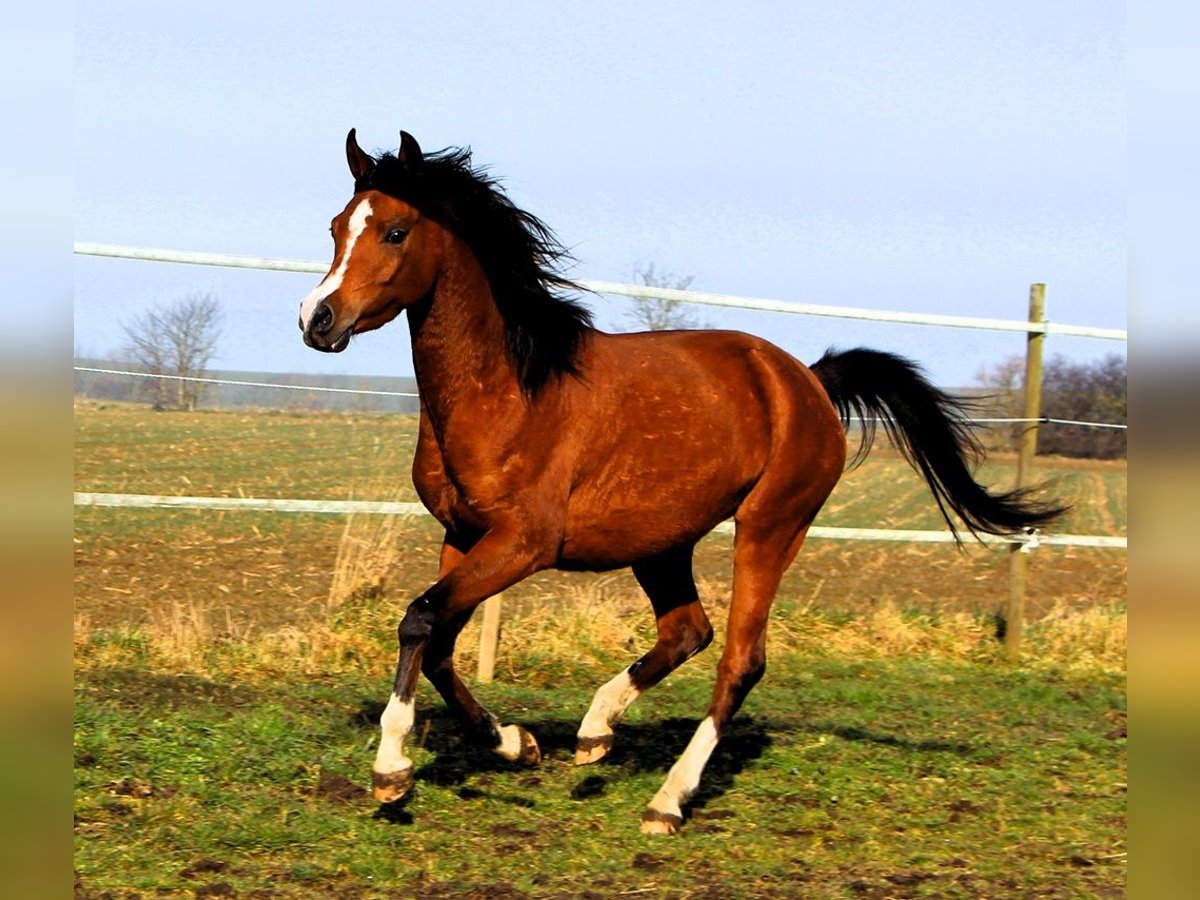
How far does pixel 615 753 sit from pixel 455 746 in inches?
28.2

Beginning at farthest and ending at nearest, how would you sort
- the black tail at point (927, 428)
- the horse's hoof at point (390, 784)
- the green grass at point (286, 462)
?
the green grass at point (286, 462)
the black tail at point (927, 428)
the horse's hoof at point (390, 784)

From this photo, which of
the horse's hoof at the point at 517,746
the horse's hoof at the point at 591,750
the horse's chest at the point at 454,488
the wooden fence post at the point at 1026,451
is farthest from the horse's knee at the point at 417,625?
the wooden fence post at the point at 1026,451

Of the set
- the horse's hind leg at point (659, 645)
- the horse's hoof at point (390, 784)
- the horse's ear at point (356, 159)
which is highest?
the horse's ear at point (356, 159)

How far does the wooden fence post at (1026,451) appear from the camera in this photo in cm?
841

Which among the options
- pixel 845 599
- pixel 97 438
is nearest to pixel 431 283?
pixel 845 599

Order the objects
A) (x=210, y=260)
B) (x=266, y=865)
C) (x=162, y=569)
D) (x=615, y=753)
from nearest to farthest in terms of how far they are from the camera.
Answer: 1. (x=266, y=865)
2. (x=615, y=753)
3. (x=210, y=260)
4. (x=162, y=569)

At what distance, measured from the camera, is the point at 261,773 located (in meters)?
4.91

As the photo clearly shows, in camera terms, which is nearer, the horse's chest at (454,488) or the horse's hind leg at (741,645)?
the horse's chest at (454,488)

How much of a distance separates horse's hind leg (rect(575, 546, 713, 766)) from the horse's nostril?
1838 millimetres

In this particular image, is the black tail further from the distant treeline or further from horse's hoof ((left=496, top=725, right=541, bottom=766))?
the distant treeline

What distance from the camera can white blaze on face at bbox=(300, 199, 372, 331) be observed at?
4.14 m

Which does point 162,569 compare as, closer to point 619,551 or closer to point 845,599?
point 845,599

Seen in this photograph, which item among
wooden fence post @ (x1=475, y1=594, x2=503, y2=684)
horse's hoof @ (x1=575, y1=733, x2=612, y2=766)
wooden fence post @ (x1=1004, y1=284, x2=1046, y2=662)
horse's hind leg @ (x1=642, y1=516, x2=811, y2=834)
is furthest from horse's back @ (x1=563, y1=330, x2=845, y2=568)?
wooden fence post @ (x1=1004, y1=284, x2=1046, y2=662)

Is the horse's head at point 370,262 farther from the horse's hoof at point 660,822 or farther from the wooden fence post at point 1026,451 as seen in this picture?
the wooden fence post at point 1026,451
